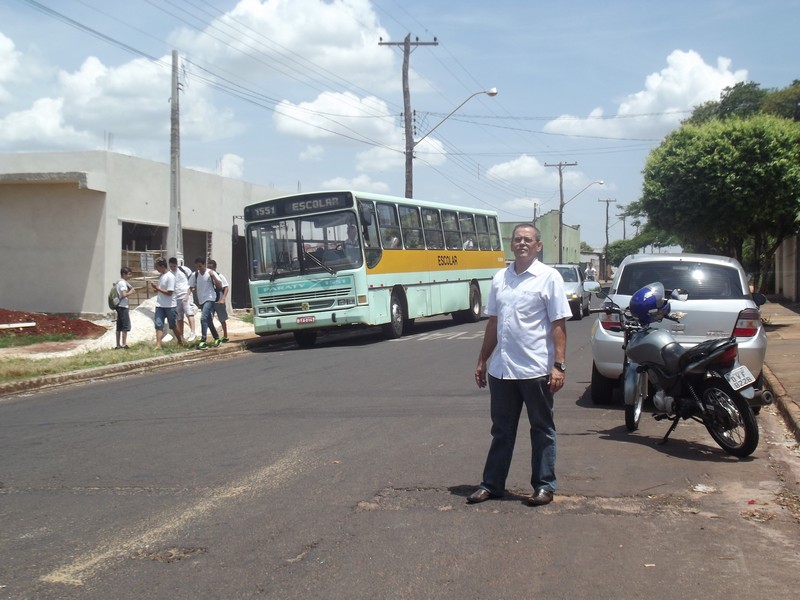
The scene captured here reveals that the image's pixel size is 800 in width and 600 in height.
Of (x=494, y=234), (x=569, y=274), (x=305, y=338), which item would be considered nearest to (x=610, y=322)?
(x=305, y=338)

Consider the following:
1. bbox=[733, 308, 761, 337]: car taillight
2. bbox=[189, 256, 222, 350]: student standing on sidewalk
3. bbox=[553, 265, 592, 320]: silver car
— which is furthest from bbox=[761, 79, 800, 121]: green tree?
bbox=[733, 308, 761, 337]: car taillight

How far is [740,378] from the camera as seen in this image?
7066mm

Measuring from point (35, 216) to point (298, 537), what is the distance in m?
20.8

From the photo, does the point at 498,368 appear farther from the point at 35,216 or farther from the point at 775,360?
the point at 35,216

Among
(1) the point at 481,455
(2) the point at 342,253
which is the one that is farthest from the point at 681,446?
(2) the point at 342,253

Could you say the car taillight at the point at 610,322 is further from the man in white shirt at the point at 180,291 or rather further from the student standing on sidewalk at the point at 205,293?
the student standing on sidewalk at the point at 205,293

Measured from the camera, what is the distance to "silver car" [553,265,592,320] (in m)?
26.5

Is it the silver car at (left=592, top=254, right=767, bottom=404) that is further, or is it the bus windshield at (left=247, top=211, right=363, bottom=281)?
the bus windshield at (left=247, top=211, right=363, bottom=281)

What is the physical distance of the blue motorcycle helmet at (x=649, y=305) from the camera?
8062 mm

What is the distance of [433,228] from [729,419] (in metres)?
16.3

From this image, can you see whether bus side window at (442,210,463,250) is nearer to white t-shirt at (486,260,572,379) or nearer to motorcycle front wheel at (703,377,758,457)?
motorcycle front wheel at (703,377,758,457)

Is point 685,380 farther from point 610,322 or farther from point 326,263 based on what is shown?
point 326,263

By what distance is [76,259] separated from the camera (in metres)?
23.3

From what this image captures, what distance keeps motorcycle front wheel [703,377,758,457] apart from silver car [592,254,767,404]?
1.50m
